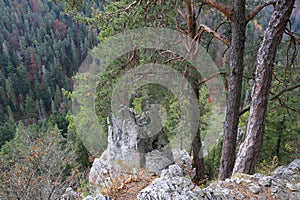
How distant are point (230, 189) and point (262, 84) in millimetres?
1346

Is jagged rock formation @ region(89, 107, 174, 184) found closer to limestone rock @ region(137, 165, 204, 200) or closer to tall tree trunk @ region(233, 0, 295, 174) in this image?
tall tree trunk @ region(233, 0, 295, 174)

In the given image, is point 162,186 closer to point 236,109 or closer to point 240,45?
point 236,109

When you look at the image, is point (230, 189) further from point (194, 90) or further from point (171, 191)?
point (194, 90)

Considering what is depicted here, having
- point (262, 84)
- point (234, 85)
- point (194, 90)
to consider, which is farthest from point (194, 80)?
point (262, 84)

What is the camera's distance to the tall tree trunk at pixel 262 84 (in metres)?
2.72

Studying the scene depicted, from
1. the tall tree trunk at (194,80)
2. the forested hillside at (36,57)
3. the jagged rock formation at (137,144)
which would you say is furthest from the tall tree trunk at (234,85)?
the forested hillside at (36,57)

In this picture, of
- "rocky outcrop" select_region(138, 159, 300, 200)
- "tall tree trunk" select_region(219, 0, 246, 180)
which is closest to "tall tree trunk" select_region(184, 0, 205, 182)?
"tall tree trunk" select_region(219, 0, 246, 180)

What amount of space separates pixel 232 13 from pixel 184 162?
4246 millimetres

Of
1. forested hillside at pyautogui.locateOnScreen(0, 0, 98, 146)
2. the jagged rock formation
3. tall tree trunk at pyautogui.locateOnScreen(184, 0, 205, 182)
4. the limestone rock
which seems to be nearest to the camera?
the limestone rock

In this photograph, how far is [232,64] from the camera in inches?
126

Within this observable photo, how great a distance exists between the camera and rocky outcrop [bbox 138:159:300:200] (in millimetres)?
2371

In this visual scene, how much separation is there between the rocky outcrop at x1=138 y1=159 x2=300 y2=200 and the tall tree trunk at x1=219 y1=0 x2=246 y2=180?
1.97 feet

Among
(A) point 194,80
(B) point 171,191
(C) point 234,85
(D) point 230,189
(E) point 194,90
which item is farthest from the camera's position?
(E) point 194,90

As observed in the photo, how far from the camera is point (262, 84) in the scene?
2.96 m
